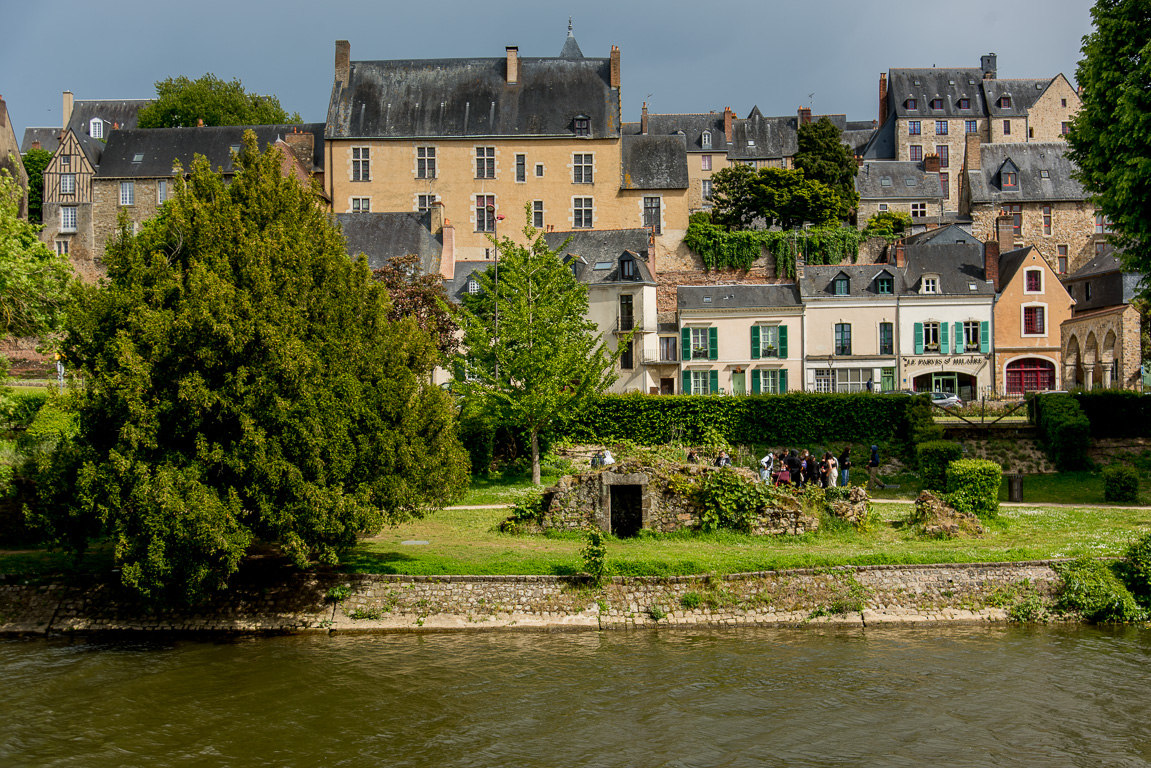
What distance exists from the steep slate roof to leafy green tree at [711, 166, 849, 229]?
14012 mm

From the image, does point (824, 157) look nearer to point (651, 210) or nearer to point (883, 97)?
point (651, 210)

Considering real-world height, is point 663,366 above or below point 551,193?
below

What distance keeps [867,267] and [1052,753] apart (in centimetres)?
3487

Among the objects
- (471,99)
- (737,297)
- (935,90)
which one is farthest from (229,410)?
(935,90)

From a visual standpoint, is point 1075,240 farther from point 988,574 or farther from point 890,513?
point 988,574

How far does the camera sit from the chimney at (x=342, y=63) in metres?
53.7

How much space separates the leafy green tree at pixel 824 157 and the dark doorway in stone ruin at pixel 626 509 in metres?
37.0

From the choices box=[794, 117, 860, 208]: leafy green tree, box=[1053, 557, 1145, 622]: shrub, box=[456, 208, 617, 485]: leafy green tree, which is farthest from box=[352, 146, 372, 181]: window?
box=[1053, 557, 1145, 622]: shrub

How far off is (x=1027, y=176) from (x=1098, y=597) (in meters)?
52.3

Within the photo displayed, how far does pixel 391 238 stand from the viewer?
146 feet

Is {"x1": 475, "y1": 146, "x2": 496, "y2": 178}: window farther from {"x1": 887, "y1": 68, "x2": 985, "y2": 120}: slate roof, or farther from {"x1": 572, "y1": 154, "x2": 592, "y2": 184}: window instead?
{"x1": 887, "y1": 68, "x2": 985, "y2": 120}: slate roof

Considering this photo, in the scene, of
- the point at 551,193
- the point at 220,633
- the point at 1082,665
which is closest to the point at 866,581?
the point at 1082,665

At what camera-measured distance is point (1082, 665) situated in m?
14.5

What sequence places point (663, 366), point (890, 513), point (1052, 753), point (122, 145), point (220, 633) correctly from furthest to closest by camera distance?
1. point (122, 145)
2. point (663, 366)
3. point (890, 513)
4. point (220, 633)
5. point (1052, 753)
